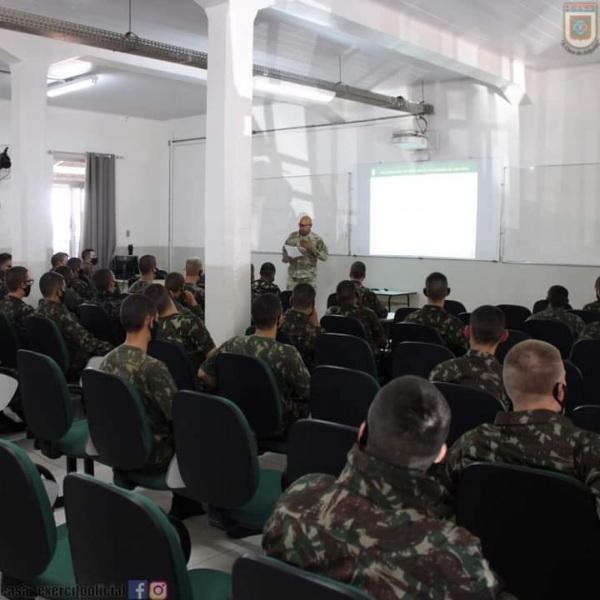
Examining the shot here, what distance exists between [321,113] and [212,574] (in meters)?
9.47

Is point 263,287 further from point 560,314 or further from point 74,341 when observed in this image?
point 560,314

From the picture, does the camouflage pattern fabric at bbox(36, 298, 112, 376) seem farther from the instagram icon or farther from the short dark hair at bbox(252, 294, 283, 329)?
the instagram icon

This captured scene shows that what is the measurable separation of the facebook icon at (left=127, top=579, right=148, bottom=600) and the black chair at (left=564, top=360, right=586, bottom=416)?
8.22ft

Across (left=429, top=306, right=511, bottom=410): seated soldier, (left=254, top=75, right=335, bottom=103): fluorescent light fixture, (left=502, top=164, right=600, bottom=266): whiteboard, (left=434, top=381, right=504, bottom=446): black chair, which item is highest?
(left=254, top=75, right=335, bottom=103): fluorescent light fixture

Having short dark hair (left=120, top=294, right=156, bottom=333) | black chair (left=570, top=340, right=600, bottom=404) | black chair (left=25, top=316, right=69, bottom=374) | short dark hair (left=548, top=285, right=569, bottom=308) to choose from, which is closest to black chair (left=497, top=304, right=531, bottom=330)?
short dark hair (left=548, top=285, right=569, bottom=308)

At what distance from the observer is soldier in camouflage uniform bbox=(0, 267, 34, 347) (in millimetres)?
5352

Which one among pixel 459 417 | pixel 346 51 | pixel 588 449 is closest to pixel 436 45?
pixel 346 51

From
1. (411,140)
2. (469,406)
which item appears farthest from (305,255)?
(469,406)

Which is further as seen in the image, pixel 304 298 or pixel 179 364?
pixel 304 298

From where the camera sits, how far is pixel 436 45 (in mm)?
6973

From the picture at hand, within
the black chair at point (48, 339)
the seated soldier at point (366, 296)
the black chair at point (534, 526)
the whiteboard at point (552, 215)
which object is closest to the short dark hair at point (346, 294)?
the seated soldier at point (366, 296)

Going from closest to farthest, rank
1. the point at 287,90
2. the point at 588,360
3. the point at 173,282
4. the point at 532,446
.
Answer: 1. the point at 532,446
2. the point at 588,360
3. the point at 173,282
4. the point at 287,90

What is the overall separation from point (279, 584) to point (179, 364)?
9.01 ft

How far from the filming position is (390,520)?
1307 mm
